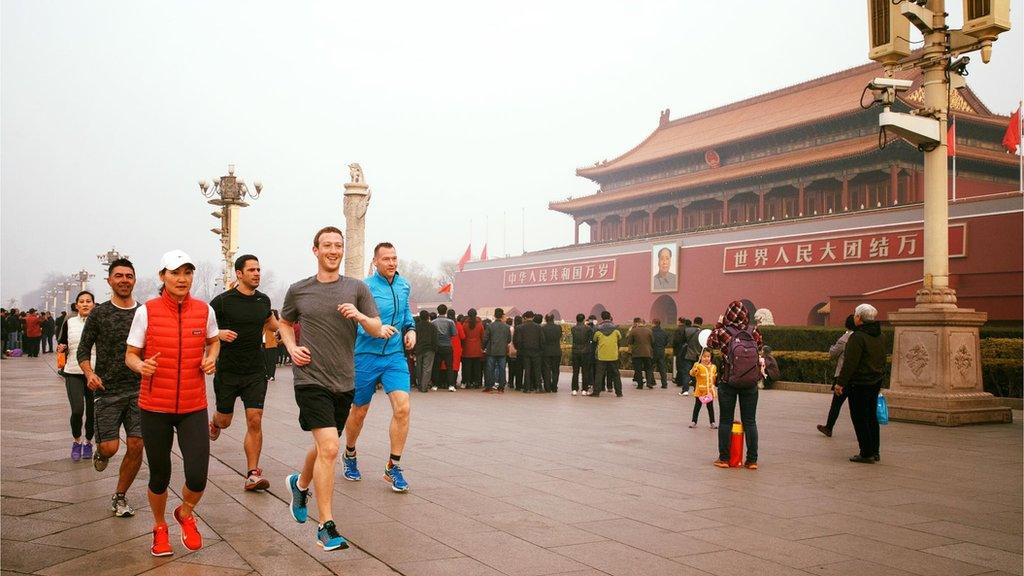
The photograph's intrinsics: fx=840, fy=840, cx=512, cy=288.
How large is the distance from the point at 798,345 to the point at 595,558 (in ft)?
43.5

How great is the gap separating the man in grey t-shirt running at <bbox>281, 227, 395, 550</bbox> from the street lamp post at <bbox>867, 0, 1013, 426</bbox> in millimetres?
6855

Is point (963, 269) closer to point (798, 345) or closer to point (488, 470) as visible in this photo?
point (798, 345)

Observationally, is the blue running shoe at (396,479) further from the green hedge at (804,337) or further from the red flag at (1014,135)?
the red flag at (1014,135)

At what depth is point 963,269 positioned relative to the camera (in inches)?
766

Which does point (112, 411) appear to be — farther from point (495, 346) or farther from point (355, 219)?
point (355, 219)

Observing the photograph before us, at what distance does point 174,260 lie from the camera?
3.88 metres

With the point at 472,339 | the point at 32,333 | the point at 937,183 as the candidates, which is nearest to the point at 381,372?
the point at 937,183

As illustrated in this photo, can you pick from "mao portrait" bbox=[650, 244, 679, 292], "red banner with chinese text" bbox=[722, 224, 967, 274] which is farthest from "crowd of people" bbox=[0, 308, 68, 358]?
"red banner with chinese text" bbox=[722, 224, 967, 274]

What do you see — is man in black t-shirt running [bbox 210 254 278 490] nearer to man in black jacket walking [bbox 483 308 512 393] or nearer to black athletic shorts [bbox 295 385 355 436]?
black athletic shorts [bbox 295 385 355 436]

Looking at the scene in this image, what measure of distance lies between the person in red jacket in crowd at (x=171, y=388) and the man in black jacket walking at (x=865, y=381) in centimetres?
498

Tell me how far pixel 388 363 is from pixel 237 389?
93 centimetres

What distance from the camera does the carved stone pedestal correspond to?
354 inches

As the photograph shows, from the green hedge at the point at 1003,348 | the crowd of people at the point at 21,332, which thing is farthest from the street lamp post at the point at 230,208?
the green hedge at the point at 1003,348

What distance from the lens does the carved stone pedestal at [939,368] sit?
899 centimetres
